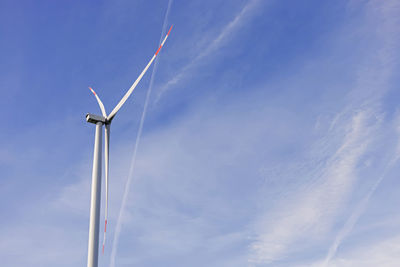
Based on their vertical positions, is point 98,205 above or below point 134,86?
below

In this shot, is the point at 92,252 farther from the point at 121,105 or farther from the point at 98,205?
the point at 121,105

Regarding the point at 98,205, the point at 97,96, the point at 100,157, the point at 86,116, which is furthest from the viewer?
the point at 97,96

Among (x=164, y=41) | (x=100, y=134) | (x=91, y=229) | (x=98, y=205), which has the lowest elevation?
(x=91, y=229)

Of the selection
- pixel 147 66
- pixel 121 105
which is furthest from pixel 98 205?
pixel 147 66

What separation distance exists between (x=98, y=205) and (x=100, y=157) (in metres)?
4.66

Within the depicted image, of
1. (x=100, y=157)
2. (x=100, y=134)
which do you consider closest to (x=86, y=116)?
(x=100, y=134)

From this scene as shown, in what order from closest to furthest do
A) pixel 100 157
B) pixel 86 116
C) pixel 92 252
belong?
pixel 92 252
pixel 100 157
pixel 86 116

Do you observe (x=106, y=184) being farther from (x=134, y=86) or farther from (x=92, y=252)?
(x=134, y=86)

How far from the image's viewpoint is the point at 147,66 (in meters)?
35.3

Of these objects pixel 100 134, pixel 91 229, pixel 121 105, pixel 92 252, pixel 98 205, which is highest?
pixel 121 105

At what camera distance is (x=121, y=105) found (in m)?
34.8

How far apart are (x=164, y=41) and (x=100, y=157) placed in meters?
11.5

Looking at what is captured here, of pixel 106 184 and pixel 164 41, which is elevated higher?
pixel 164 41

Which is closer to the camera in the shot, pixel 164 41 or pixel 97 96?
pixel 164 41
